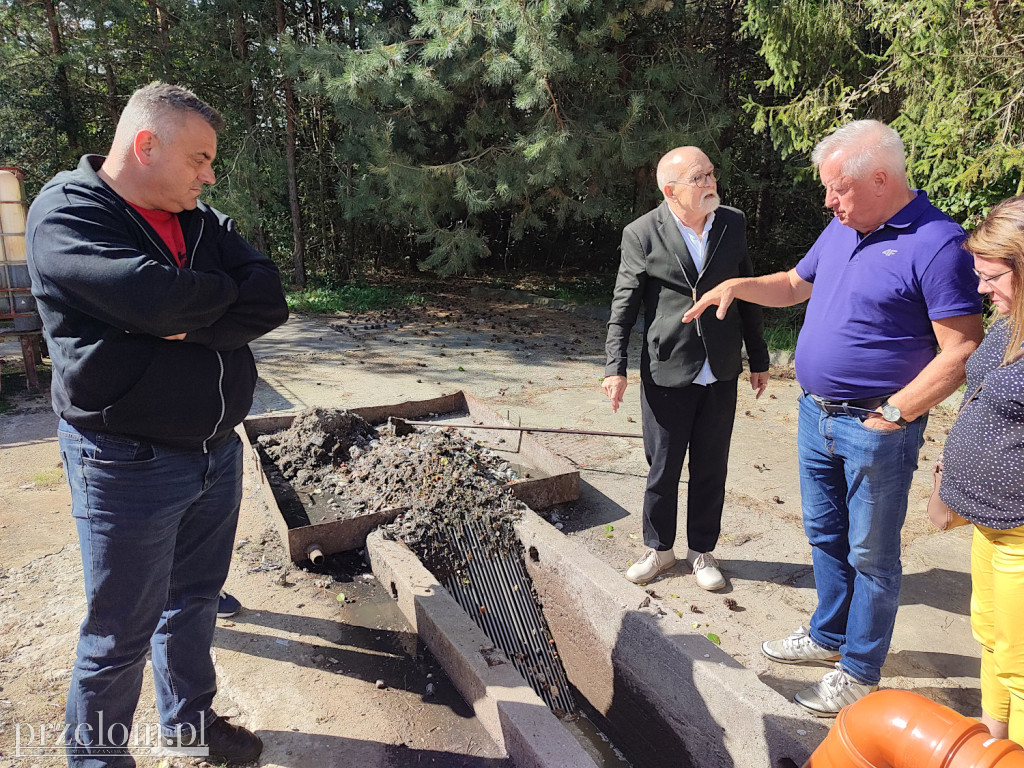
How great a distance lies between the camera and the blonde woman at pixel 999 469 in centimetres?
188

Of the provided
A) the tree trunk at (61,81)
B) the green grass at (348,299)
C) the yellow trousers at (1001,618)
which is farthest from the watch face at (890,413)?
the tree trunk at (61,81)

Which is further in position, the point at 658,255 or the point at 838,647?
the point at 658,255

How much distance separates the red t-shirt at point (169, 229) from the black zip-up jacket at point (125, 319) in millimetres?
55

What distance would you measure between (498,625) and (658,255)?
2.05m

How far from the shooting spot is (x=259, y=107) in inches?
539

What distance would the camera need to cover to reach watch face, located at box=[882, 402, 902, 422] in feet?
7.64

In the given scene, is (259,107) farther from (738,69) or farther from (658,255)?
(658,255)

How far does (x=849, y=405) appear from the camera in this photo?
2500 mm

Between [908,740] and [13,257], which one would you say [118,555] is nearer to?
[908,740]

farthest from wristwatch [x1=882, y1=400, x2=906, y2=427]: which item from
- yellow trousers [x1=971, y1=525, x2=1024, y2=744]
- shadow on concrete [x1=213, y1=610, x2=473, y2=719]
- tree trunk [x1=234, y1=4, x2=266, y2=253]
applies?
tree trunk [x1=234, y1=4, x2=266, y2=253]

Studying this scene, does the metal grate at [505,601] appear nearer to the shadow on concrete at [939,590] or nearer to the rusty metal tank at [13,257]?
the shadow on concrete at [939,590]

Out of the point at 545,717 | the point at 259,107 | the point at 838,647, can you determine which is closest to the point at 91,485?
the point at 545,717

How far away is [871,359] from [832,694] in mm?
1253

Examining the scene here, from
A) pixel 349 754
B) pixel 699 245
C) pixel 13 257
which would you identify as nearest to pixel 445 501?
pixel 349 754
